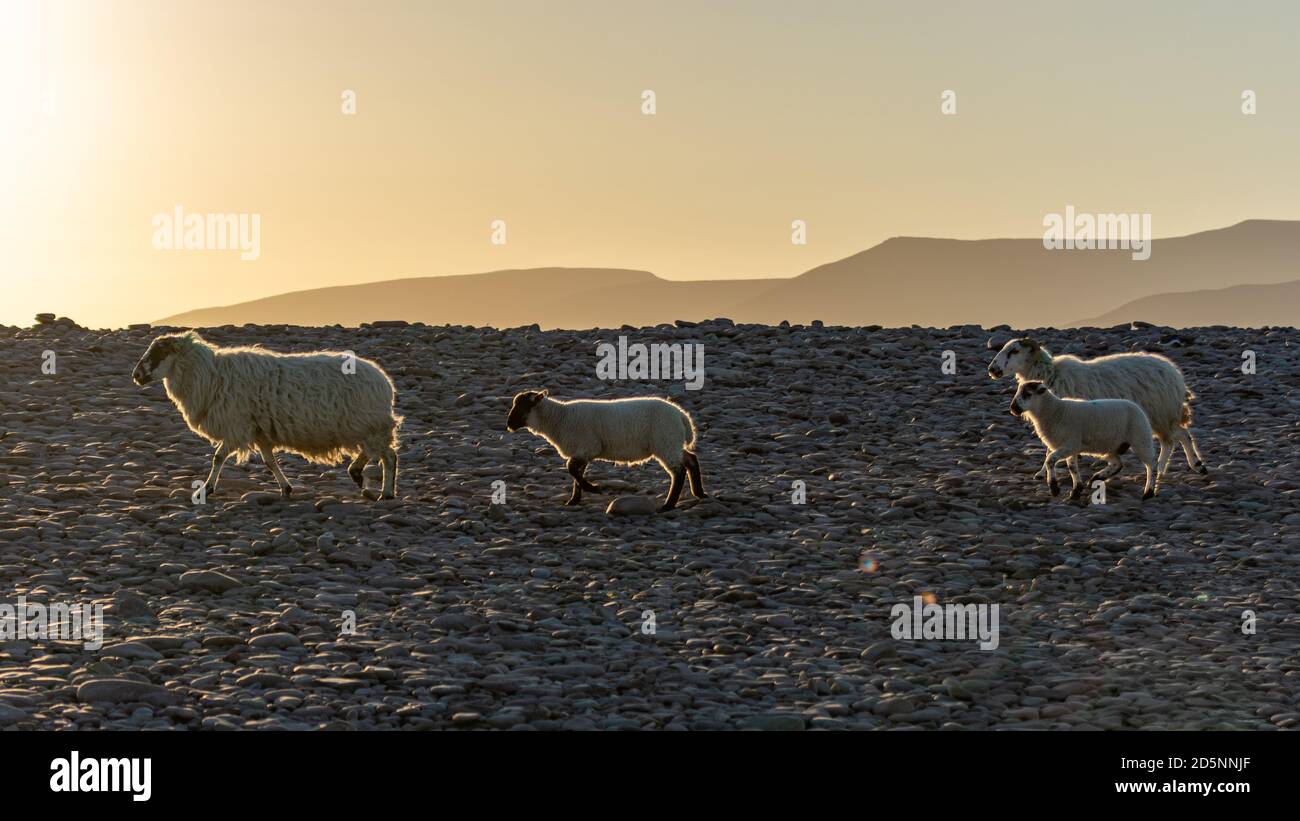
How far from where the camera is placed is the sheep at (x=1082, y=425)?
16.4 meters

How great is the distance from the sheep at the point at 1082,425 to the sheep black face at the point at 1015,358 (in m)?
2.09

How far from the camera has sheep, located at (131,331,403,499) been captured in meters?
16.0

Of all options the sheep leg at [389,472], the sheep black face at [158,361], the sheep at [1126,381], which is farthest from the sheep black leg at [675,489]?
the sheep black face at [158,361]

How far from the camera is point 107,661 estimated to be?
9812mm

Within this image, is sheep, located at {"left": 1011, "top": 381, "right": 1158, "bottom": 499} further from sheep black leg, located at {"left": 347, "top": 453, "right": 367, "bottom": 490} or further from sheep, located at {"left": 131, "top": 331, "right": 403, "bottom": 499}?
sheep black leg, located at {"left": 347, "top": 453, "right": 367, "bottom": 490}

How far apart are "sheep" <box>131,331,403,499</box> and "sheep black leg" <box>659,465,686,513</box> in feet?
11.0

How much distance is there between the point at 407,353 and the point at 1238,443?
15.0m

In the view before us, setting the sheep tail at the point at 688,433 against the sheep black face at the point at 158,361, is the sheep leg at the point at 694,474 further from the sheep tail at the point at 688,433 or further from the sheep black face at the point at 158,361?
the sheep black face at the point at 158,361

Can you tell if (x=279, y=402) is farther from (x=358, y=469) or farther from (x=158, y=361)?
(x=158, y=361)

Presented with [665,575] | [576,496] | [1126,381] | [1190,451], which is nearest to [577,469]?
[576,496]

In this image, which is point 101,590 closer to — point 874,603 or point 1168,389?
point 874,603

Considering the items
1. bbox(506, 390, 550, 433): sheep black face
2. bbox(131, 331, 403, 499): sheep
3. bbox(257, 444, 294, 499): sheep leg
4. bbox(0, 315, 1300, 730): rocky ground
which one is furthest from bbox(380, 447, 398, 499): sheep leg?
bbox(506, 390, 550, 433): sheep black face

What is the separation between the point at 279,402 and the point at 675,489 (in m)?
4.72

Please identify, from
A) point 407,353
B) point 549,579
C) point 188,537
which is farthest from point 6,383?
point 549,579
